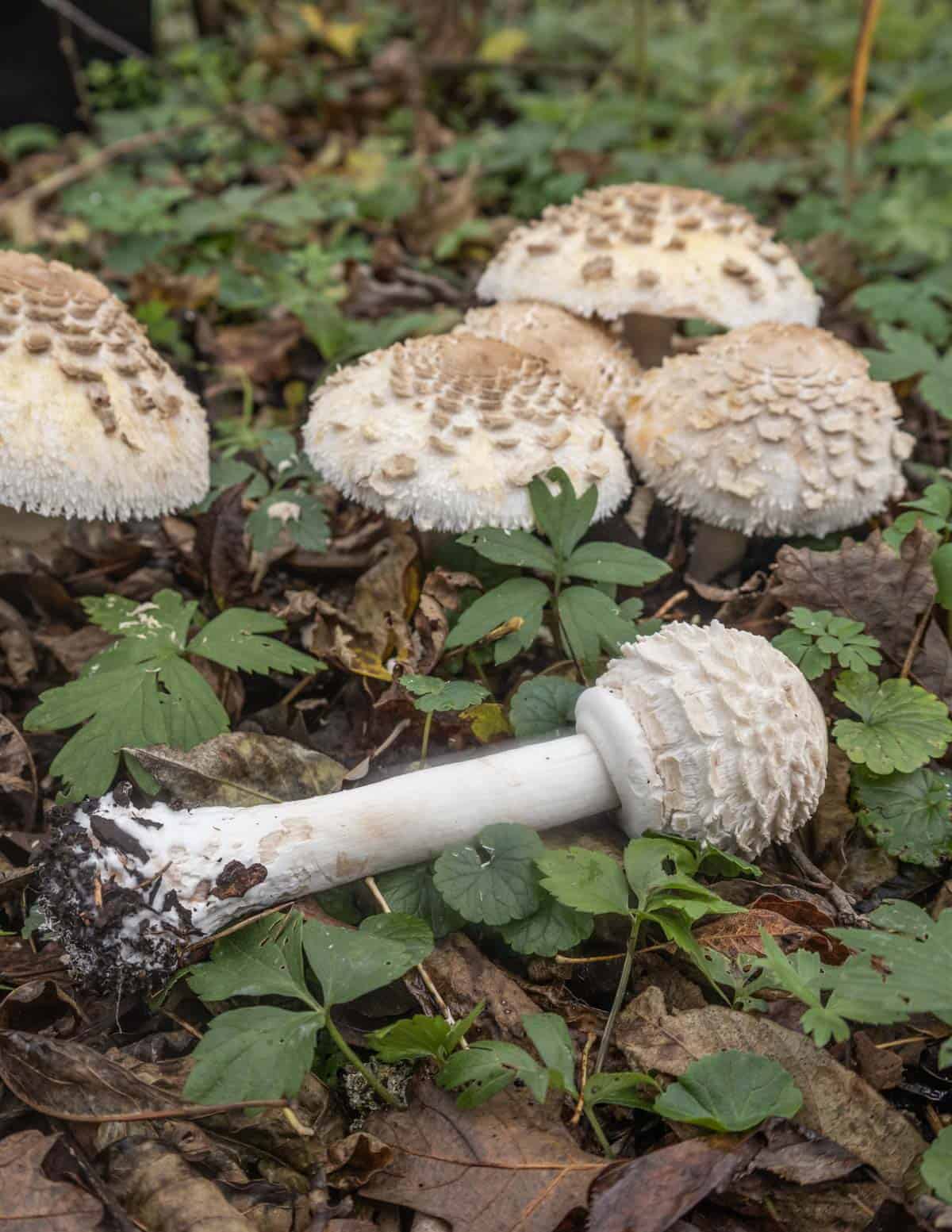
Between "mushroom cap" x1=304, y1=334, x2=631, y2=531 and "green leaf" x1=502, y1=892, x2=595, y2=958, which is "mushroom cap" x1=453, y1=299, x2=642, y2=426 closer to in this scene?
"mushroom cap" x1=304, y1=334, x2=631, y2=531

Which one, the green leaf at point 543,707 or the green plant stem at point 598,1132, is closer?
the green plant stem at point 598,1132

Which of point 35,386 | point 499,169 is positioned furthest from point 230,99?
point 35,386

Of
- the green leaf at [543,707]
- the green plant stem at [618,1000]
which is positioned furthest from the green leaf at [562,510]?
the green plant stem at [618,1000]

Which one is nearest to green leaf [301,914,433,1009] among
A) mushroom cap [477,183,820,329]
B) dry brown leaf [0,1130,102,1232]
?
dry brown leaf [0,1130,102,1232]

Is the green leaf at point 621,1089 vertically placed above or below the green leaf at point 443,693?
below

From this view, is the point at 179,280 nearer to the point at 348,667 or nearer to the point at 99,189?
the point at 99,189

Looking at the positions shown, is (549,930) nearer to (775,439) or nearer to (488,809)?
(488,809)

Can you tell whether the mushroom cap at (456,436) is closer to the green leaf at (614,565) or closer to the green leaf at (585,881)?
the green leaf at (614,565)
